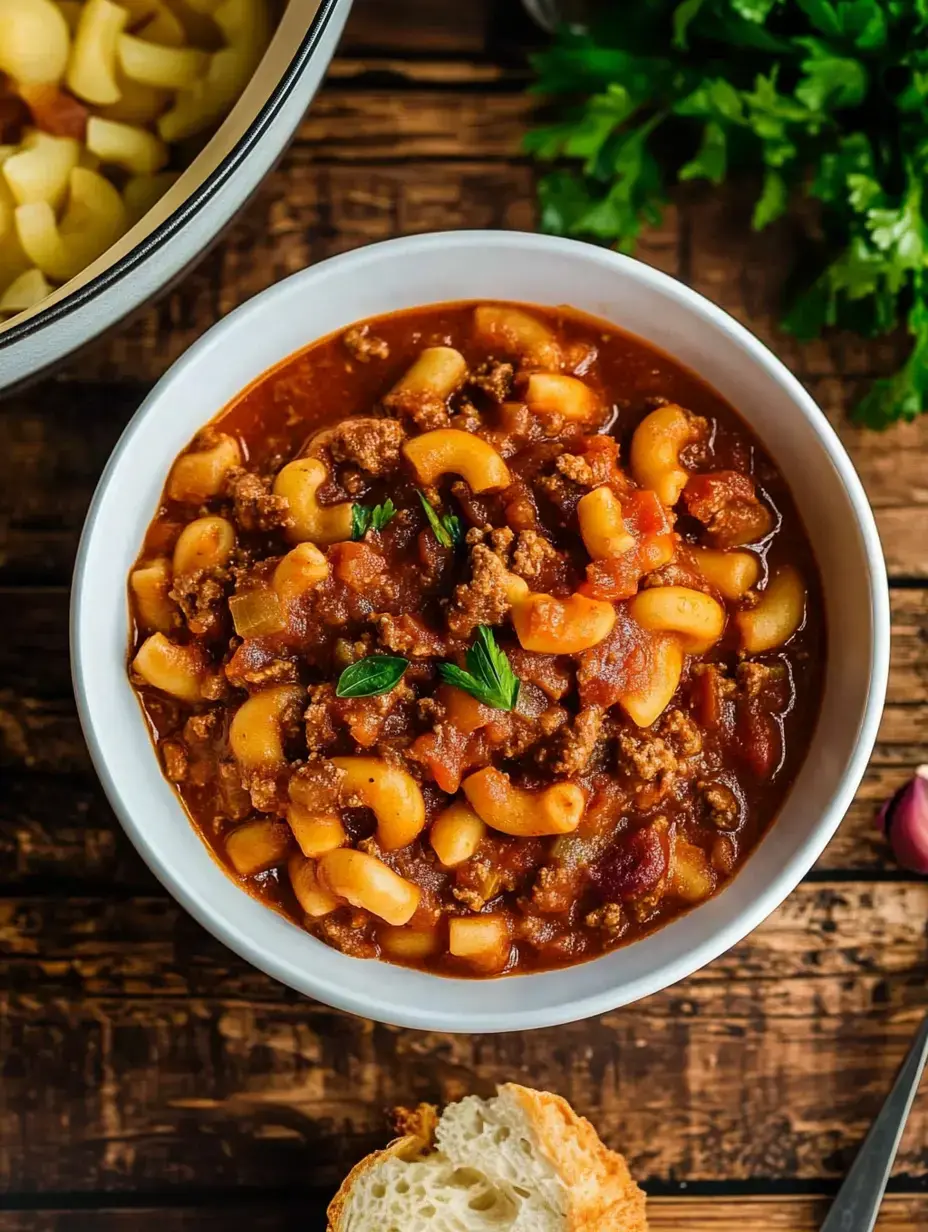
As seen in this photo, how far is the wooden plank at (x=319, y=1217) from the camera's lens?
290 cm

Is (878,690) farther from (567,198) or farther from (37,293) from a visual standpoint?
(37,293)

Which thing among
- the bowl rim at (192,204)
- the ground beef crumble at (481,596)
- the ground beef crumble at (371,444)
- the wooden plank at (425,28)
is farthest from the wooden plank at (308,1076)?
the wooden plank at (425,28)

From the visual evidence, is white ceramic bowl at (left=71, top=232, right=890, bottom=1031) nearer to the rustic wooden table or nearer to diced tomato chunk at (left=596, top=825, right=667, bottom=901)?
diced tomato chunk at (left=596, top=825, right=667, bottom=901)

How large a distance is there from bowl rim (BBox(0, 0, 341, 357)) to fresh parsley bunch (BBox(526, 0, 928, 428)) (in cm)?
71

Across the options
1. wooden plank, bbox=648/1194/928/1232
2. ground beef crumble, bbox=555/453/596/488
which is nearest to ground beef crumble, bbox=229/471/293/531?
ground beef crumble, bbox=555/453/596/488

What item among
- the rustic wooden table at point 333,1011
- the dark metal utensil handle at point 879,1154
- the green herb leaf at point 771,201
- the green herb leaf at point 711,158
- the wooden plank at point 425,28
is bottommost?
the dark metal utensil handle at point 879,1154

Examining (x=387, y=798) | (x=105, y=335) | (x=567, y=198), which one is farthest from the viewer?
(x=567, y=198)

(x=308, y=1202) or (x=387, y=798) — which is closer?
(x=387, y=798)

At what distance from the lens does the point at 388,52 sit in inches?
115

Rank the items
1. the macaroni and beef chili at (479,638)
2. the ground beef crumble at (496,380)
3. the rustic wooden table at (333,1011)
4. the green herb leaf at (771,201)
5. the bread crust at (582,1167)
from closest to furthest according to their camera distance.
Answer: the macaroni and beef chili at (479,638) → the ground beef crumble at (496,380) → the bread crust at (582,1167) → the green herb leaf at (771,201) → the rustic wooden table at (333,1011)

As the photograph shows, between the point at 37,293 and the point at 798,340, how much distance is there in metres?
1.62

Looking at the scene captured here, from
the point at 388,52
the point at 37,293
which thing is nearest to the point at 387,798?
the point at 37,293

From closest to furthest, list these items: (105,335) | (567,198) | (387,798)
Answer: (387,798)
(105,335)
(567,198)

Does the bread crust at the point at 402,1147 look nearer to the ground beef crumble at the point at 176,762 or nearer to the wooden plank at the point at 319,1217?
the wooden plank at the point at 319,1217
